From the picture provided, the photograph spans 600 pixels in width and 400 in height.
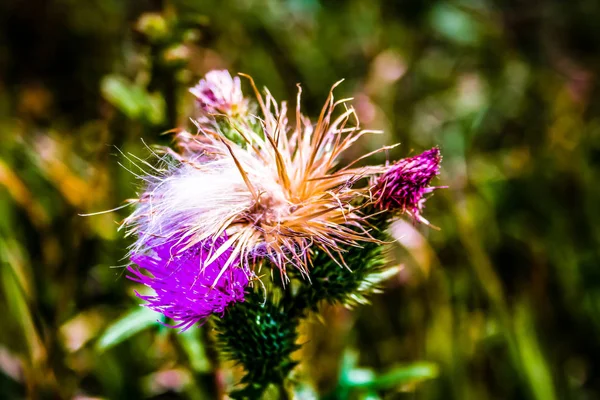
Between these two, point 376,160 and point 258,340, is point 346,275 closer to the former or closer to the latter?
point 258,340

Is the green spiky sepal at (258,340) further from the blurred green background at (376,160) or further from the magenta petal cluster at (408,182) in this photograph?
the magenta petal cluster at (408,182)

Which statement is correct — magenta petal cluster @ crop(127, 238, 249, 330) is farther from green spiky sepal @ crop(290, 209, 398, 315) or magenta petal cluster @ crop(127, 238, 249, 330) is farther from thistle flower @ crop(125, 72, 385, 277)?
green spiky sepal @ crop(290, 209, 398, 315)

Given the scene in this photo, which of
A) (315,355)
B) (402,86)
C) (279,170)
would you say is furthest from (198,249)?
(402,86)

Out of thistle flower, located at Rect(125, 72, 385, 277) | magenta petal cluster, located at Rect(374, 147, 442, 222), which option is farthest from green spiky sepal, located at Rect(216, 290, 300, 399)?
magenta petal cluster, located at Rect(374, 147, 442, 222)

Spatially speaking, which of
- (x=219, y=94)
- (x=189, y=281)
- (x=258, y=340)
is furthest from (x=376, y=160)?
(x=189, y=281)

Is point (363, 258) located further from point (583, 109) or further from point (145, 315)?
point (583, 109)
